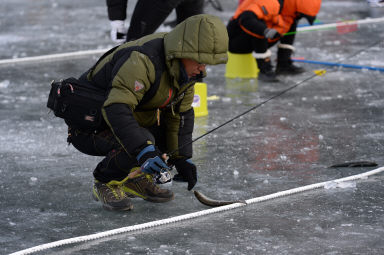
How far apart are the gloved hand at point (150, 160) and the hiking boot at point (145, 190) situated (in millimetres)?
524

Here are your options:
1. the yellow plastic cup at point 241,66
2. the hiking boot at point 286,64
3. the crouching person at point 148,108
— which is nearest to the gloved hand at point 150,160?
the crouching person at point 148,108

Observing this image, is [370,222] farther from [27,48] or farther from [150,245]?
[27,48]

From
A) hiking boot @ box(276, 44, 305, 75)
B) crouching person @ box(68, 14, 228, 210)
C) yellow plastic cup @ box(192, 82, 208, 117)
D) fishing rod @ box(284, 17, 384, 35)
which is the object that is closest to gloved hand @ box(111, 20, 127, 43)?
yellow plastic cup @ box(192, 82, 208, 117)

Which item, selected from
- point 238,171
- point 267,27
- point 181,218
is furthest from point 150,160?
point 267,27

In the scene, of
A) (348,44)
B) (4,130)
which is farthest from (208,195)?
(348,44)

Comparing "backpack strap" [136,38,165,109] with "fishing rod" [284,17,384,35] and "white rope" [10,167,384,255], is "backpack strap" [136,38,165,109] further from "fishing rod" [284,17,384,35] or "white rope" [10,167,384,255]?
"fishing rod" [284,17,384,35]

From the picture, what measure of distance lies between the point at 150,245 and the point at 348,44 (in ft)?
18.9

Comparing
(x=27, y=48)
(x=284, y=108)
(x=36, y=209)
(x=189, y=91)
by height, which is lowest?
(x=27, y=48)

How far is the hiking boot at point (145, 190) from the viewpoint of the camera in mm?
4270

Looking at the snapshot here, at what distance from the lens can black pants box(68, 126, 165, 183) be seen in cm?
409

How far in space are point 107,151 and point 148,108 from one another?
0.33 meters

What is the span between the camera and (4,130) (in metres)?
5.80

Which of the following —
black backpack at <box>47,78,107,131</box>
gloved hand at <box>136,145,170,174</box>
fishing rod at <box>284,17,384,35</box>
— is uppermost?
black backpack at <box>47,78,107,131</box>

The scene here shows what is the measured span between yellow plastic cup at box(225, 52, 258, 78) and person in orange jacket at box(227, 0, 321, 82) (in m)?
0.06
